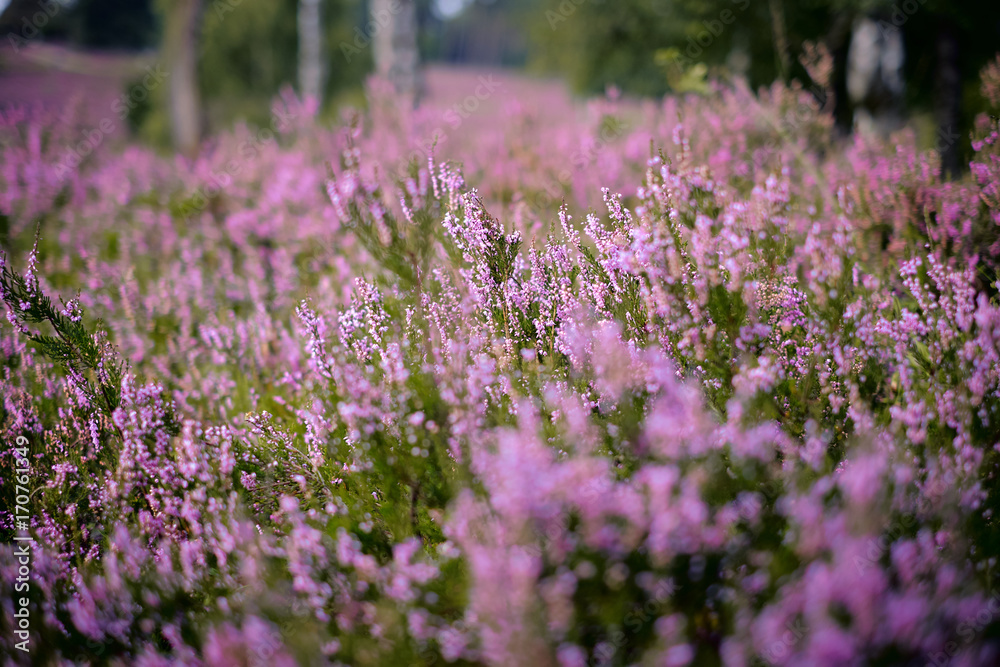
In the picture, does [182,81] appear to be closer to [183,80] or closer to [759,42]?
[183,80]

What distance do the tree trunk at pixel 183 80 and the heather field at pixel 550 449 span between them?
27.9 ft

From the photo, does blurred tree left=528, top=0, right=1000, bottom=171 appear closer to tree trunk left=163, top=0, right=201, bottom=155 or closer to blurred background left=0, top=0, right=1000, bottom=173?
blurred background left=0, top=0, right=1000, bottom=173

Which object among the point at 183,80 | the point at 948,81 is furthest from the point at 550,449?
the point at 183,80

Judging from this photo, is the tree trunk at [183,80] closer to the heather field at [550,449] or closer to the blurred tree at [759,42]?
the blurred tree at [759,42]

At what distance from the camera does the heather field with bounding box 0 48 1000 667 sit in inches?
51.9

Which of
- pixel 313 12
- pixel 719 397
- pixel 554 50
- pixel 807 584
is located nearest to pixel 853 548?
pixel 807 584

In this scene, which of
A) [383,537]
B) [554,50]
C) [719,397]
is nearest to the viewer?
[383,537]

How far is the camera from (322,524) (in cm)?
210

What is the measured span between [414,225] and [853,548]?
204cm

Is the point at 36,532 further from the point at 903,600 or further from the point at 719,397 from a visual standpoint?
the point at 903,600

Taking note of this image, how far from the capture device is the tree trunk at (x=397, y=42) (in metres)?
10.1

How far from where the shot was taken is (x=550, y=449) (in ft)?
6.44

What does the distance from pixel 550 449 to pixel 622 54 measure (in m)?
8.91

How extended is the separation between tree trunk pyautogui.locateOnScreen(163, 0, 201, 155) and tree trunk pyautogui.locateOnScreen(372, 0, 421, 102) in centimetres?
359
